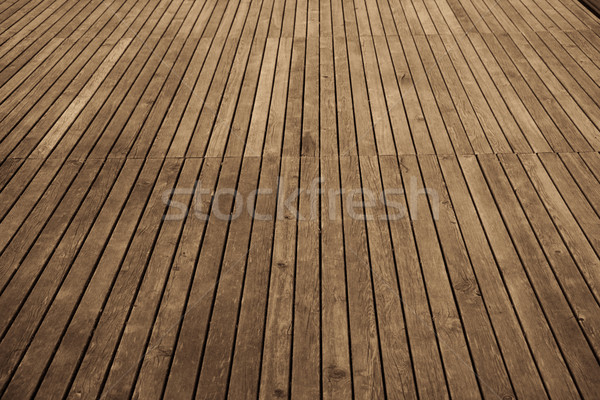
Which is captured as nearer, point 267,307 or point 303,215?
point 267,307

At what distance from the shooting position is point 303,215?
6.86 feet

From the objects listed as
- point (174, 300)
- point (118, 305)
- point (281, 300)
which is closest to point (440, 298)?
point (281, 300)

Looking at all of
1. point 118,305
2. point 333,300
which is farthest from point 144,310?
point 333,300

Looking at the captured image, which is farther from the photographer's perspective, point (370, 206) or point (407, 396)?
point (370, 206)

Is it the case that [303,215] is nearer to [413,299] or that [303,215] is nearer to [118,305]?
[413,299]

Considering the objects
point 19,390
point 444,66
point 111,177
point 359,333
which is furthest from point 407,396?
point 444,66

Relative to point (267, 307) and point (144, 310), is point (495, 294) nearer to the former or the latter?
point (267, 307)

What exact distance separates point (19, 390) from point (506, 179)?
2.00m

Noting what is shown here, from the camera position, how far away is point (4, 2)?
14.3 feet

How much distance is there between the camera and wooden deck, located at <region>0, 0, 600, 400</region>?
61.4 inches

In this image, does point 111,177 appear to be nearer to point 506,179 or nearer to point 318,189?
point 318,189

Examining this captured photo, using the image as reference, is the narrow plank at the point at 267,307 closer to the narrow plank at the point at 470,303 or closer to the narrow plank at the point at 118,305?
the narrow plank at the point at 118,305

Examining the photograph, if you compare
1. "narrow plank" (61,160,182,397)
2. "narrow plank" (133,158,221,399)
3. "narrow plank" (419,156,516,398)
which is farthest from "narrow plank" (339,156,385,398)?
"narrow plank" (61,160,182,397)

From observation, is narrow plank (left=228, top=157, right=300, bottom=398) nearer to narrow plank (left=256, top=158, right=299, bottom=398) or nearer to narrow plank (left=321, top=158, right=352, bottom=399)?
narrow plank (left=256, top=158, right=299, bottom=398)
